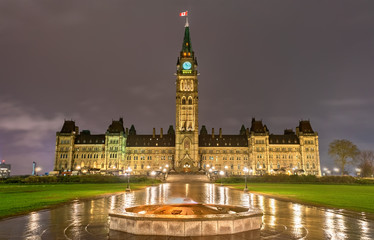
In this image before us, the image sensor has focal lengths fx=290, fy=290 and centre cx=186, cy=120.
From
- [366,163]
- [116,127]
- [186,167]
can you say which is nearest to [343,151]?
[366,163]

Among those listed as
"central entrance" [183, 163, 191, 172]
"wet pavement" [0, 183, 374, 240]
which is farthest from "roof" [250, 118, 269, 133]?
"wet pavement" [0, 183, 374, 240]

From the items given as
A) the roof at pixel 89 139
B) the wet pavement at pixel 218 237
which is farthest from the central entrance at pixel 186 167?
the wet pavement at pixel 218 237

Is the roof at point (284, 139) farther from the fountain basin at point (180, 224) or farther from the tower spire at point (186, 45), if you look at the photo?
the fountain basin at point (180, 224)

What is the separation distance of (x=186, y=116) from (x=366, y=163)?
75.6 meters

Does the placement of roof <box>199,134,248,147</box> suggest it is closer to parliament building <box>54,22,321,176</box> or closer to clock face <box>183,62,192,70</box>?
parliament building <box>54,22,321,176</box>

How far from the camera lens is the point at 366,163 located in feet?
384

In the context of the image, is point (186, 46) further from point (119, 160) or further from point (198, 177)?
point (198, 177)

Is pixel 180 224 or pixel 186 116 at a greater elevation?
pixel 186 116

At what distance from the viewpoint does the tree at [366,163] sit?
112625 mm

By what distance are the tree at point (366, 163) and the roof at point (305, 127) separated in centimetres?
2347

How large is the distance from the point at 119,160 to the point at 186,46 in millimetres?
60428

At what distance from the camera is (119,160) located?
127m

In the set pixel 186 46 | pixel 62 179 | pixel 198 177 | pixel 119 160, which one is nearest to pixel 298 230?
pixel 62 179

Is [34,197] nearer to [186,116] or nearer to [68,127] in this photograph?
[186,116]
